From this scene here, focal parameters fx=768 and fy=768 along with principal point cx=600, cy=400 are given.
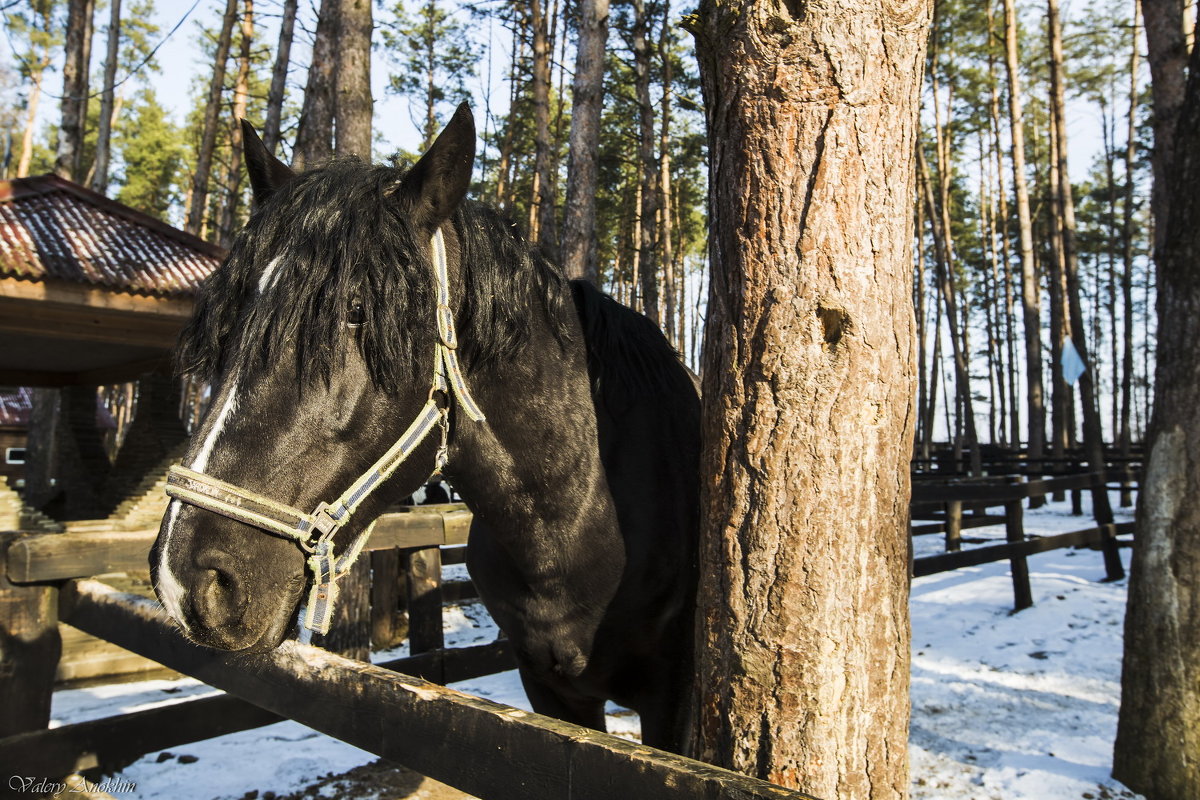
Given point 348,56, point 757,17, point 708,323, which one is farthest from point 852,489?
point 348,56

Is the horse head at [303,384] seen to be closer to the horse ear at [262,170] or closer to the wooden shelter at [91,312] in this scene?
the horse ear at [262,170]

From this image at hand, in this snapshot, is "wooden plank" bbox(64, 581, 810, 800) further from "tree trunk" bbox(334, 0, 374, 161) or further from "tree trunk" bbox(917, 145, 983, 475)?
"tree trunk" bbox(917, 145, 983, 475)

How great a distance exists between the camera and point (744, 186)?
168cm

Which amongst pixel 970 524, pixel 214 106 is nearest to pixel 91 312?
pixel 970 524

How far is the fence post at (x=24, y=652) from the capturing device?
2791 mm

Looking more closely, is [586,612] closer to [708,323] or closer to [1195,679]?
[708,323]

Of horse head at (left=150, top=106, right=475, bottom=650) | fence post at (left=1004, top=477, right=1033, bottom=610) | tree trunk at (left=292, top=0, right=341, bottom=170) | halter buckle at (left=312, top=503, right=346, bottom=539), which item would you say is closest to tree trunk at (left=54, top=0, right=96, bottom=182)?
tree trunk at (left=292, top=0, right=341, bottom=170)

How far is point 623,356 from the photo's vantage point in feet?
7.79

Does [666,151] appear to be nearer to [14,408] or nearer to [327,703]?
[327,703]

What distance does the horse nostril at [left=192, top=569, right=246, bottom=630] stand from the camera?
1.38 m

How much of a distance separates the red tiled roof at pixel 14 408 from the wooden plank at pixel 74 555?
2791 centimetres

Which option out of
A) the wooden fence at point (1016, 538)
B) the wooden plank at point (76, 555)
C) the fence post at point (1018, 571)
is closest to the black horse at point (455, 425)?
the wooden plank at point (76, 555)

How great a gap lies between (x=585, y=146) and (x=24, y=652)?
23.5 feet

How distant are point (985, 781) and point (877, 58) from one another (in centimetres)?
358
